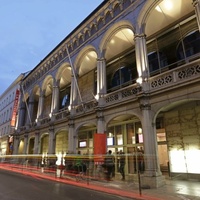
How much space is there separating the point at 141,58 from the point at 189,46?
13.0ft

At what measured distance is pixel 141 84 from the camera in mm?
11727

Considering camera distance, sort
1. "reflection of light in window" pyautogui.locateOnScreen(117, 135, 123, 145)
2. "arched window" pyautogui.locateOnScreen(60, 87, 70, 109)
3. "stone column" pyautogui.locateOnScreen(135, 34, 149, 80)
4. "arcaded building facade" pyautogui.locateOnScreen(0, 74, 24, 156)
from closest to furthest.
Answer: "stone column" pyautogui.locateOnScreen(135, 34, 149, 80) < "reflection of light in window" pyautogui.locateOnScreen(117, 135, 123, 145) < "arched window" pyautogui.locateOnScreen(60, 87, 70, 109) < "arcaded building facade" pyautogui.locateOnScreen(0, 74, 24, 156)

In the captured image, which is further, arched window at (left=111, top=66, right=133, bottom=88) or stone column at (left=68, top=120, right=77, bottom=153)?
arched window at (left=111, top=66, right=133, bottom=88)

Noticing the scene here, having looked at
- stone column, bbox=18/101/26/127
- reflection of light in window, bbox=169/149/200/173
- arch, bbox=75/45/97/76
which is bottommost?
reflection of light in window, bbox=169/149/200/173

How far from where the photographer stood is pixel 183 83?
978cm

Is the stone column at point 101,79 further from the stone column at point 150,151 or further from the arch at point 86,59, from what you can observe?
the stone column at point 150,151

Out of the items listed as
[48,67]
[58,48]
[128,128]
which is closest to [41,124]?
[48,67]

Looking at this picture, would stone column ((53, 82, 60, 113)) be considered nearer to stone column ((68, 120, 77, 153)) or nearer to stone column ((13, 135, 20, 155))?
stone column ((68, 120, 77, 153))

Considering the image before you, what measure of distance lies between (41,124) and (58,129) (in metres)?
4.49

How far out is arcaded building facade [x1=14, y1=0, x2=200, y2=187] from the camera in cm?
1062

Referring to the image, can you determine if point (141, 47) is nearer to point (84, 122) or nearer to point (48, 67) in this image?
point (84, 122)

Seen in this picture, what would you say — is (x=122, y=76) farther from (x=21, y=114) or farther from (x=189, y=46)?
(x=21, y=114)

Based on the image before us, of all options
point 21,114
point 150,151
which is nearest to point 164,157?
point 150,151

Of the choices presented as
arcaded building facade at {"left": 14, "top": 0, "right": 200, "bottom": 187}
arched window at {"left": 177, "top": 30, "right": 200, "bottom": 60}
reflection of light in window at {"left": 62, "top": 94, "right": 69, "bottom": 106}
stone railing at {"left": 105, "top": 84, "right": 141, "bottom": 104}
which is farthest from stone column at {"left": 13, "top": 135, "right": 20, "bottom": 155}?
arched window at {"left": 177, "top": 30, "right": 200, "bottom": 60}
